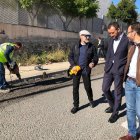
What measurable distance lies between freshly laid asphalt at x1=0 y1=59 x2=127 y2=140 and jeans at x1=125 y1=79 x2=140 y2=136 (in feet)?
1.54

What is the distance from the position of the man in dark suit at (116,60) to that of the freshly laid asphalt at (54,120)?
501mm

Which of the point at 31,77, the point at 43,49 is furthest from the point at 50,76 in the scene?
the point at 43,49

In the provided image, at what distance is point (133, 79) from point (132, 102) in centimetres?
37

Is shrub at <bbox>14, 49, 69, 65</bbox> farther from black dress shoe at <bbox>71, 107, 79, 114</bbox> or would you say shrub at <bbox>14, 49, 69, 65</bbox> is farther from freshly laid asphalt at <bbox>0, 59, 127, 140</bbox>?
black dress shoe at <bbox>71, 107, 79, 114</bbox>

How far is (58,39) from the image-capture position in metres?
21.9

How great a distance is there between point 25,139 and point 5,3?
14.3 metres

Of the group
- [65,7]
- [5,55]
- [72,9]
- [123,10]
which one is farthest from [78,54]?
[123,10]

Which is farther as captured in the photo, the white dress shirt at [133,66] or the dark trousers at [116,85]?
the dark trousers at [116,85]

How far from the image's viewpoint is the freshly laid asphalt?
21.0 feet

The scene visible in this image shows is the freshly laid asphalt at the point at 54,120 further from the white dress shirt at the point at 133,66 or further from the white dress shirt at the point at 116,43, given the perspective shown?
the white dress shirt at the point at 116,43

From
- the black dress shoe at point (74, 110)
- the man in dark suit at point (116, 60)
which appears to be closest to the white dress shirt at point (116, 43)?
the man in dark suit at point (116, 60)

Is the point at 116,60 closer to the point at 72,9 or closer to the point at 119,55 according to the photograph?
the point at 119,55

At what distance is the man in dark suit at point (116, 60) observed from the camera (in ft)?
23.2

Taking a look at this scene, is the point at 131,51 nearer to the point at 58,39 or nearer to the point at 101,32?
the point at 58,39
